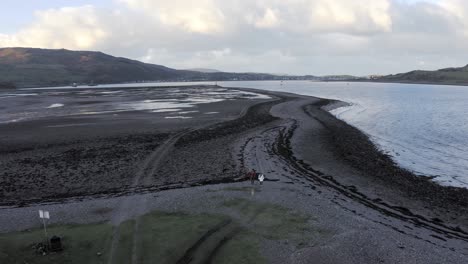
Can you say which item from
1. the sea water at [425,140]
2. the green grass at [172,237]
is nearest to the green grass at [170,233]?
the green grass at [172,237]

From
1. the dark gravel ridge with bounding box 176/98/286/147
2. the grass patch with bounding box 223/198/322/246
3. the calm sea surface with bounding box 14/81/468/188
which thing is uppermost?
the grass patch with bounding box 223/198/322/246

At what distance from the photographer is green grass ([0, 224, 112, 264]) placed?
15.7 metres

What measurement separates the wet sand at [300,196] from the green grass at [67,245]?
1.36 meters

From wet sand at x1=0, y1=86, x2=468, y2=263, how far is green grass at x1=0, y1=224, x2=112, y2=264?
1.36 m

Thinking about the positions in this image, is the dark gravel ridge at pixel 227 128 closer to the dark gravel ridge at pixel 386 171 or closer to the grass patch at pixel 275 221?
the dark gravel ridge at pixel 386 171

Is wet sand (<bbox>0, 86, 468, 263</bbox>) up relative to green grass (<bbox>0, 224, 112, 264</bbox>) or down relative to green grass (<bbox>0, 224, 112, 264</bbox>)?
down

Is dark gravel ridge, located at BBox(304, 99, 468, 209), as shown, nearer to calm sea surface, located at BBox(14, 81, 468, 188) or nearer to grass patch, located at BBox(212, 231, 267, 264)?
calm sea surface, located at BBox(14, 81, 468, 188)

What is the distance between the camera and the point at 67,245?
17062 mm

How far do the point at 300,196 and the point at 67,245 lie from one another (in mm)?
13912

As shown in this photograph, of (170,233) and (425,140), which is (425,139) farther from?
(170,233)

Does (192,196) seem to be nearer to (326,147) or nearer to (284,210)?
(284,210)

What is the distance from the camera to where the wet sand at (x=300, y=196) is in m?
17.3

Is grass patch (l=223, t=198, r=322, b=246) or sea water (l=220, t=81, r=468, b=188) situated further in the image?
sea water (l=220, t=81, r=468, b=188)

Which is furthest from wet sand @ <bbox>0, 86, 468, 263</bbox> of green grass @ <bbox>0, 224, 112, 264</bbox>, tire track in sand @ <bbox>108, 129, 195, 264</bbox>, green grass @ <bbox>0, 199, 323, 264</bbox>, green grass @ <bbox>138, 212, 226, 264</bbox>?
green grass @ <bbox>0, 224, 112, 264</bbox>
